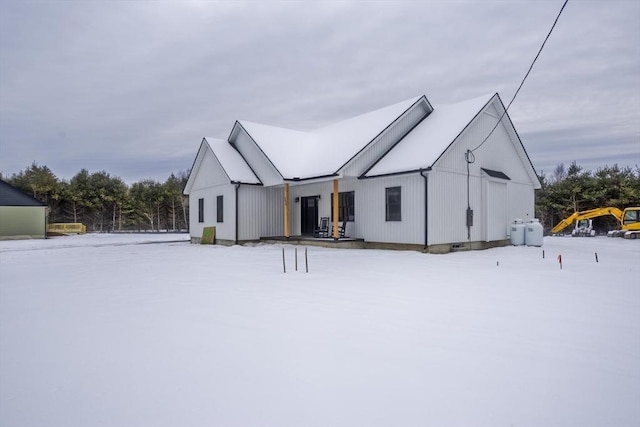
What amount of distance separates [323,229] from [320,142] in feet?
18.0

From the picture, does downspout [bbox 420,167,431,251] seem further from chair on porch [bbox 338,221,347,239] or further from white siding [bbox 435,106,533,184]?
chair on porch [bbox 338,221,347,239]

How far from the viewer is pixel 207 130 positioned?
36.8m

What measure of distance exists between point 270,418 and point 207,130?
3665cm

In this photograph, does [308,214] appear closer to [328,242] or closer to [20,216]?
[328,242]

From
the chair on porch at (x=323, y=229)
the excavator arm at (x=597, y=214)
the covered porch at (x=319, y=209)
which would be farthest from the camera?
the excavator arm at (x=597, y=214)

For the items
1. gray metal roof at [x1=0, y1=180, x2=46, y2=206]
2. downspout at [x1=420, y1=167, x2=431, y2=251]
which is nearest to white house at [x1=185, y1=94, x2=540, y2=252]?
downspout at [x1=420, y1=167, x2=431, y2=251]

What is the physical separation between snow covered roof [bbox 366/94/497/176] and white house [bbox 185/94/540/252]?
0.06m

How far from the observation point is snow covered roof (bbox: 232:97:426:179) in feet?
55.8

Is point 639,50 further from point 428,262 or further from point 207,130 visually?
point 207,130

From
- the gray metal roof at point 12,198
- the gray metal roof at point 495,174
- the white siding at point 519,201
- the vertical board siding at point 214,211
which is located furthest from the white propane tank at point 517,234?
the gray metal roof at point 12,198

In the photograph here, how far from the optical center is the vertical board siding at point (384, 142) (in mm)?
16031

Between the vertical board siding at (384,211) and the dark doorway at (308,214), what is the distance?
2741 millimetres

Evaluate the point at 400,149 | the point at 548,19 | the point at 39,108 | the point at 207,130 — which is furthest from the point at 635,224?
the point at 39,108

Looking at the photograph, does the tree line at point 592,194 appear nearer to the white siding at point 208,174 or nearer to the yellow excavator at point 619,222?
the yellow excavator at point 619,222
